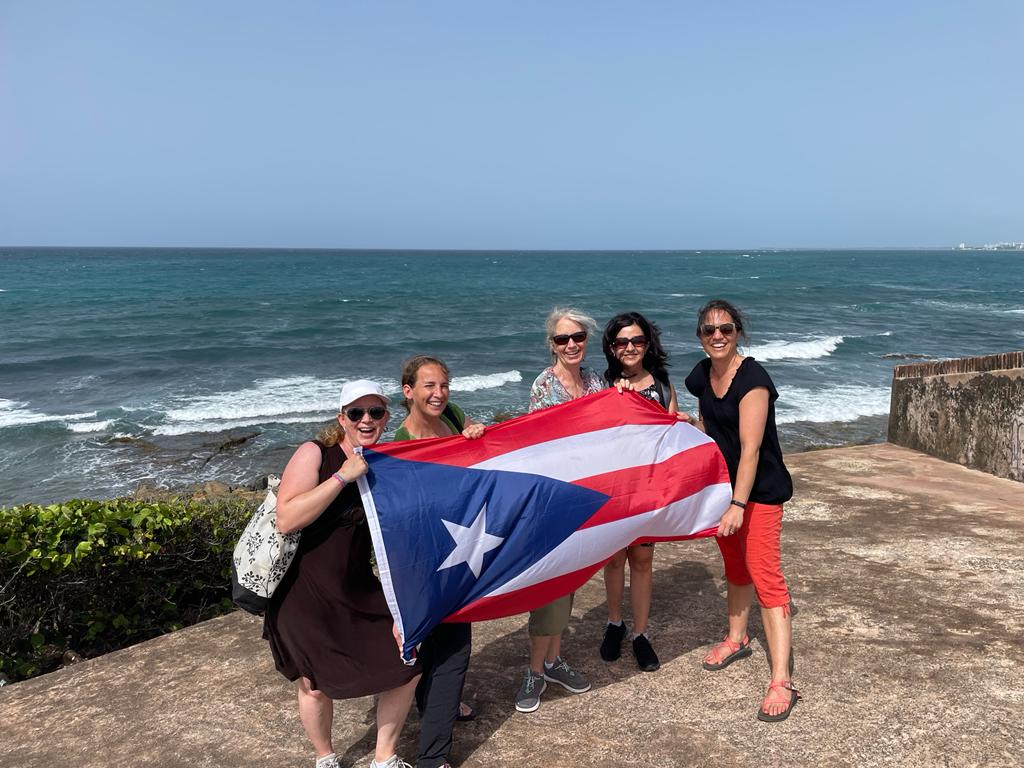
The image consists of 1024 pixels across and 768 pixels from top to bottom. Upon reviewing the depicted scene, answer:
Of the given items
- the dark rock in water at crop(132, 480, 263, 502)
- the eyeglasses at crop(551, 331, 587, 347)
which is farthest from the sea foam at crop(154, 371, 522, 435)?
the eyeglasses at crop(551, 331, 587, 347)

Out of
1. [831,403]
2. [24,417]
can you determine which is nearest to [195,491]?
[24,417]

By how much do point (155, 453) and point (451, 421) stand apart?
1397 cm

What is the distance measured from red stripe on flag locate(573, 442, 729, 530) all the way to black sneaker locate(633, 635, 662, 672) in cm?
84

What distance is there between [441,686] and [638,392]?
177 cm

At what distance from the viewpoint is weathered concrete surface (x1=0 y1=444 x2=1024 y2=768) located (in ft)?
11.4

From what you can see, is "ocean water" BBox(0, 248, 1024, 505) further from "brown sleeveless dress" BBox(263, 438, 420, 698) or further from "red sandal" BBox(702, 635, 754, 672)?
"brown sleeveless dress" BBox(263, 438, 420, 698)

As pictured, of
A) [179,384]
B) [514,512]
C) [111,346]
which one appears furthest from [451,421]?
[111,346]

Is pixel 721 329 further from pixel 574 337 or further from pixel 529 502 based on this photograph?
pixel 529 502

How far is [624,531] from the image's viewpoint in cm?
385

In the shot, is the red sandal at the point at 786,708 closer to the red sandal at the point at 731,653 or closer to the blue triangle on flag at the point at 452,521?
the red sandal at the point at 731,653

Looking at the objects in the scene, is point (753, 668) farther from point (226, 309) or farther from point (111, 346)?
point (226, 309)

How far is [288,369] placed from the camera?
2619 centimetres

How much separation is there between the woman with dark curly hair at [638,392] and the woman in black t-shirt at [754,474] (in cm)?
34

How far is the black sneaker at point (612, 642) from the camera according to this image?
14.1ft
